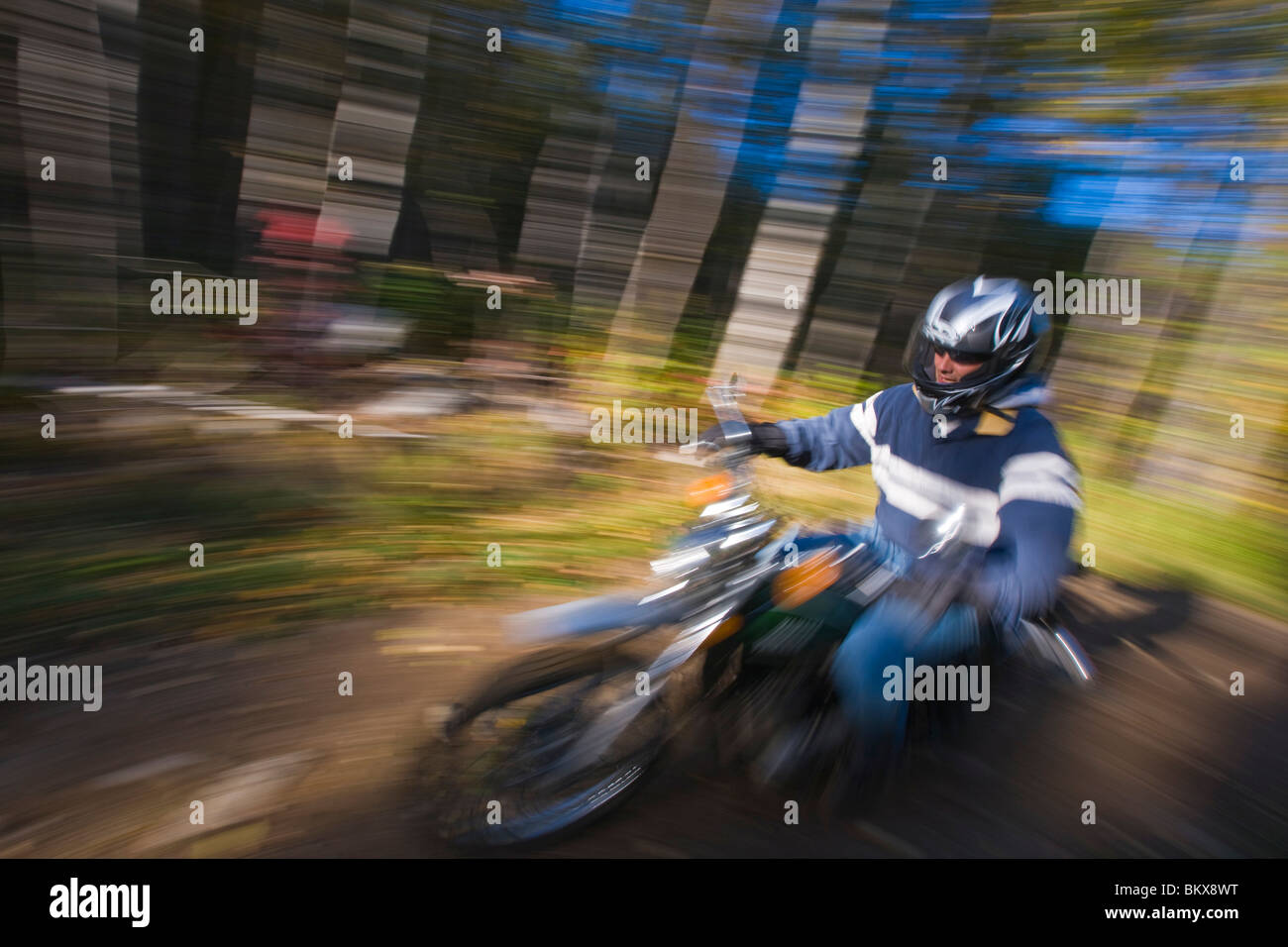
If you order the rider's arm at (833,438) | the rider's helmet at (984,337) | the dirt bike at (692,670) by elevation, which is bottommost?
the dirt bike at (692,670)

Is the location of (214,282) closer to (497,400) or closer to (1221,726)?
(497,400)

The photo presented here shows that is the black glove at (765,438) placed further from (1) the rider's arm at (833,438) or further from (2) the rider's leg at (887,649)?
(2) the rider's leg at (887,649)

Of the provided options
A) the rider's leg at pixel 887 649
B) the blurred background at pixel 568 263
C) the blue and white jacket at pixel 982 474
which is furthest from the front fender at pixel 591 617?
the blurred background at pixel 568 263

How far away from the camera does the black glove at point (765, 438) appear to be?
2.31 meters

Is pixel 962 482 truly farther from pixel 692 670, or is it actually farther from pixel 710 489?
pixel 692 670

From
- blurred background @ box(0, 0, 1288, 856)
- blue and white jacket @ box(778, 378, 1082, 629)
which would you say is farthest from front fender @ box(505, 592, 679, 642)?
blurred background @ box(0, 0, 1288, 856)

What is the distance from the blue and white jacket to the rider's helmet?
2.3 inches

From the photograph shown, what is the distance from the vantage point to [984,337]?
6.98 ft

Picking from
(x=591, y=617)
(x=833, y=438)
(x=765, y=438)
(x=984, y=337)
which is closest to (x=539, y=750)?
(x=591, y=617)

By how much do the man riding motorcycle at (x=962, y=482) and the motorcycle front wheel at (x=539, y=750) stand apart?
0.59m

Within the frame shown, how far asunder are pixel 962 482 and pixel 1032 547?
341mm

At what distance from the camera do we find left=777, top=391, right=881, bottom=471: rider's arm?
252cm

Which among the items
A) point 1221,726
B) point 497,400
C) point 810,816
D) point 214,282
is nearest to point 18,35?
point 214,282

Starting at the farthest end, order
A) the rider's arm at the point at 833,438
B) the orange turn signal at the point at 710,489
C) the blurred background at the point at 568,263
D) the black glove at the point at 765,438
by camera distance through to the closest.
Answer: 1. the blurred background at the point at 568,263
2. the rider's arm at the point at 833,438
3. the black glove at the point at 765,438
4. the orange turn signal at the point at 710,489
